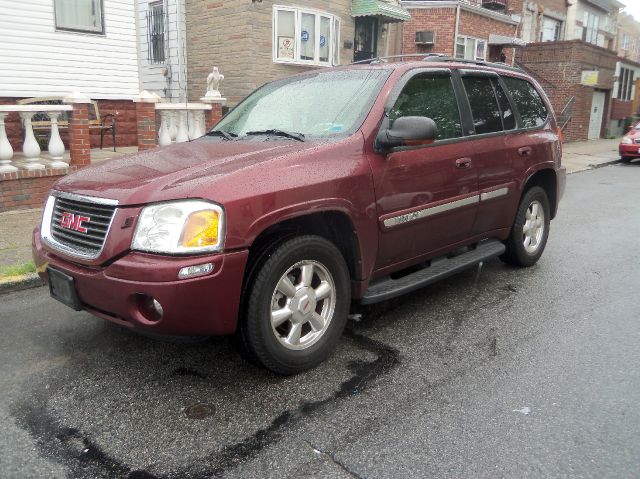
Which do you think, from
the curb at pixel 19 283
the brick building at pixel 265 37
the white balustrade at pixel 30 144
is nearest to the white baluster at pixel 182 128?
the white balustrade at pixel 30 144

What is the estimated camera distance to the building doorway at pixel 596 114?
84.5 feet

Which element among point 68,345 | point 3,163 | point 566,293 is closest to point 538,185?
point 566,293

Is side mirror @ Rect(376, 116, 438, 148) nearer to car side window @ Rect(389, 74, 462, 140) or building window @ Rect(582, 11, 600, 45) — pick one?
car side window @ Rect(389, 74, 462, 140)

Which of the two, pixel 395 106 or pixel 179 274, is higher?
pixel 395 106

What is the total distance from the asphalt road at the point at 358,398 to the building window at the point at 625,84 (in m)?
30.4

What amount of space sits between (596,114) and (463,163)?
25.9m

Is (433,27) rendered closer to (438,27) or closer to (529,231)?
(438,27)

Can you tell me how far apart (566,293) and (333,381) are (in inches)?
105

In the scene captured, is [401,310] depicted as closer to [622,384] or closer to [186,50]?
[622,384]

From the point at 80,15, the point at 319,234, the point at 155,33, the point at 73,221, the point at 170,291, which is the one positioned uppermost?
the point at 155,33

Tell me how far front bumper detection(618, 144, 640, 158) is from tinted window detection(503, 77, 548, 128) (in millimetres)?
13907

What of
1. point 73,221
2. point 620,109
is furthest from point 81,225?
point 620,109

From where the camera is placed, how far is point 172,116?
9.54 metres

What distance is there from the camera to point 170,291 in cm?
268
